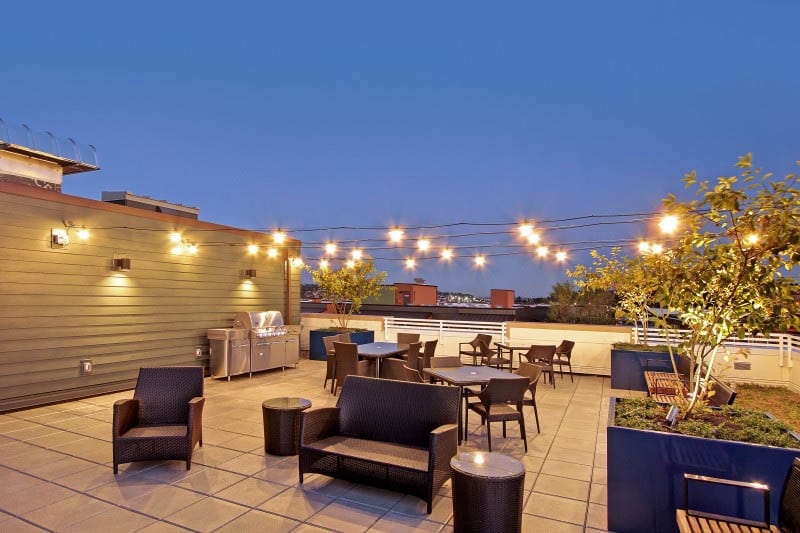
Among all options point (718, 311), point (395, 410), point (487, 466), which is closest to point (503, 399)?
point (395, 410)

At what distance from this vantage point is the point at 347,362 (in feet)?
23.3

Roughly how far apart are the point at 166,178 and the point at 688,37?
52.6 meters

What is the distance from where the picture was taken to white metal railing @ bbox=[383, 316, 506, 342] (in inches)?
420

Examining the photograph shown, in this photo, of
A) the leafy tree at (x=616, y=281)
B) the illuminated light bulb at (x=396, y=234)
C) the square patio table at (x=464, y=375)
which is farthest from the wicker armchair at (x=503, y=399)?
the leafy tree at (x=616, y=281)

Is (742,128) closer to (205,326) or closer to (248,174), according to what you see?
(248,174)

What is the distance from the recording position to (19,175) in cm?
763

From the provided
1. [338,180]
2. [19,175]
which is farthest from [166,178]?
[19,175]

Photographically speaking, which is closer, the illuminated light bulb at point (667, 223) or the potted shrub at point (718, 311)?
the potted shrub at point (718, 311)

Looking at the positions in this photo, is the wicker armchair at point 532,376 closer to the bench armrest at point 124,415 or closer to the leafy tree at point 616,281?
the leafy tree at point 616,281

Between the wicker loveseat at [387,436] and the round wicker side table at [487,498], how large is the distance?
0.38 m

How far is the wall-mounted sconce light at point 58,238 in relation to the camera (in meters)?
6.60

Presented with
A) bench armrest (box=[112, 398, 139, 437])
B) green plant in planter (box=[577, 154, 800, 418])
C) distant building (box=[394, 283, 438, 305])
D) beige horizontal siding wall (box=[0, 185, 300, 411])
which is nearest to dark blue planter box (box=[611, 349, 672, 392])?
green plant in planter (box=[577, 154, 800, 418])

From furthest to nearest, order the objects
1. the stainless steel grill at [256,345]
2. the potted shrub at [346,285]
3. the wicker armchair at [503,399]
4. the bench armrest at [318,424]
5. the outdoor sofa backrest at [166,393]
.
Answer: the potted shrub at [346,285]
the stainless steel grill at [256,345]
the wicker armchair at [503,399]
the outdoor sofa backrest at [166,393]
the bench armrest at [318,424]

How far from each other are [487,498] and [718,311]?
2.09 meters
